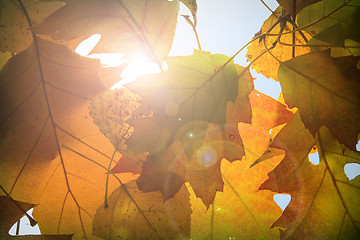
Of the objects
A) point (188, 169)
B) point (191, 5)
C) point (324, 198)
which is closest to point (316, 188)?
point (324, 198)

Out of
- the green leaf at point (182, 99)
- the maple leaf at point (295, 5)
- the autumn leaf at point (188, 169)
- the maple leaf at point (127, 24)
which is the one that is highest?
the maple leaf at point (127, 24)

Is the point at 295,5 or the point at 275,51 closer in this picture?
the point at 295,5

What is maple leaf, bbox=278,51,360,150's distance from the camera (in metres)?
0.38

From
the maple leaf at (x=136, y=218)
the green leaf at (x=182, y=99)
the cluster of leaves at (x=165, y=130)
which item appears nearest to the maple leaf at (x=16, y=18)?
the cluster of leaves at (x=165, y=130)

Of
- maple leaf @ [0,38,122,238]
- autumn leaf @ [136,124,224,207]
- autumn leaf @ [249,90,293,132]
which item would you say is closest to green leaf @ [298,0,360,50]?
autumn leaf @ [249,90,293,132]

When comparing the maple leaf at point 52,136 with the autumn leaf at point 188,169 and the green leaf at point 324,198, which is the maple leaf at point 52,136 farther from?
the green leaf at point 324,198

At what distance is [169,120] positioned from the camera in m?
0.39

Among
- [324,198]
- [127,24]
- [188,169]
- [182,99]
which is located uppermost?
[127,24]

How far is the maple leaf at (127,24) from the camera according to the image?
39 cm

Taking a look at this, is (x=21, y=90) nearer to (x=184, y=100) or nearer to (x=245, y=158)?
(x=184, y=100)

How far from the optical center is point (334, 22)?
0.41 m

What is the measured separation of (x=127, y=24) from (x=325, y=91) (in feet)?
1.10

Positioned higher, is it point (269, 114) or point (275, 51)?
point (275, 51)

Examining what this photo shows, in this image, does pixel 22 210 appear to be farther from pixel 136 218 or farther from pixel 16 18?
pixel 16 18
